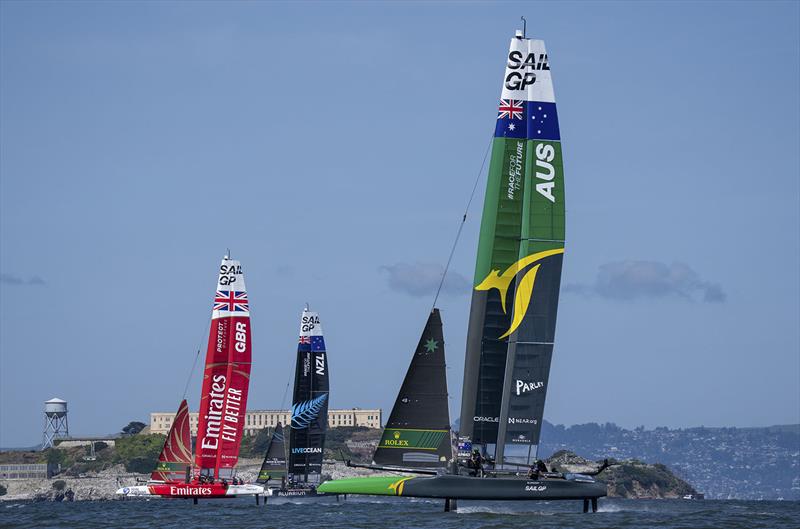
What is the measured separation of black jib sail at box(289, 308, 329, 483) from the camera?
7712 centimetres

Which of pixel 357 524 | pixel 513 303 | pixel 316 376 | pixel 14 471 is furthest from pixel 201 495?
pixel 14 471

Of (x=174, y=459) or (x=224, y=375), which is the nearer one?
(x=224, y=375)

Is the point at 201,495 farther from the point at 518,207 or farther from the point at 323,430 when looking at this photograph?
the point at 518,207

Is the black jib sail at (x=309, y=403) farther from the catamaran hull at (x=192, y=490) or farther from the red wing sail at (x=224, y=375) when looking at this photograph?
the catamaran hull at (x=192, y=490)

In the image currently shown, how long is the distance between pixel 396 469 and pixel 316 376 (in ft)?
116

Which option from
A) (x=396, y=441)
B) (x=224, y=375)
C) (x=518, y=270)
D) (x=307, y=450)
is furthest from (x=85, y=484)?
(x=518, y=270)

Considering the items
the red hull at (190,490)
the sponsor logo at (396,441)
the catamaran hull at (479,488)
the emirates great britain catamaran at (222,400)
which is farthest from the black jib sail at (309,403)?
the catamaran hull at (479,488)

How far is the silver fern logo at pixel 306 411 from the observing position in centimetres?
7725

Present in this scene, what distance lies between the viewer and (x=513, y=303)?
4228 cm

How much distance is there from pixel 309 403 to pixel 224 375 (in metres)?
11.7

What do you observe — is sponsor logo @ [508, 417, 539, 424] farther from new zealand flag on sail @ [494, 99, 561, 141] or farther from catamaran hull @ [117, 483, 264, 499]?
catamaran hull @ [117, 483, 264, 499]

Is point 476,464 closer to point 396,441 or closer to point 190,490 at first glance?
point 396,441

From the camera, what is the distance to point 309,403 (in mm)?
77312

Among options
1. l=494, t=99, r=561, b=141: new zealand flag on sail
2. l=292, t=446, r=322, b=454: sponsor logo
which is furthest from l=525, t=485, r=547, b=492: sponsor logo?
l=292, t=446, r=322, b=454: sponsor logo
